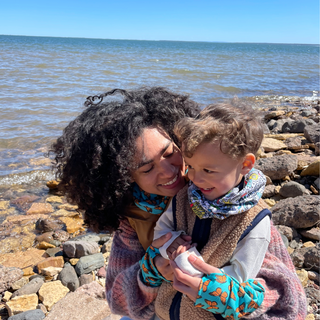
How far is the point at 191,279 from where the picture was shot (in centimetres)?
140

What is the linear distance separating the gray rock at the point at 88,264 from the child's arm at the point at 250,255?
252 centimetres

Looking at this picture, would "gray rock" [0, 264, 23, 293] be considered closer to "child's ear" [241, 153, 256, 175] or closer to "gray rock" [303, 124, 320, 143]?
"child's ear" [241, 153, 256, 175]

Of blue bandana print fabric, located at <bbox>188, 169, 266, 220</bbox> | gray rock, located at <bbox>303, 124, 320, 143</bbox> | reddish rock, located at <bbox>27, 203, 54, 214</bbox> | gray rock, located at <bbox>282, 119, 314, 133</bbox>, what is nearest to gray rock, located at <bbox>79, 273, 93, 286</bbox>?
reddish rock, located at <bbox>27, 203, 54, 214</bbox>

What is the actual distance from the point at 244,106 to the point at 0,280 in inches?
119

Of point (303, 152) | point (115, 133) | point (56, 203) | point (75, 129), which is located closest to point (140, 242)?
point (115, 133)

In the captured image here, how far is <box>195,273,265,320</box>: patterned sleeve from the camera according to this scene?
52.2 inches

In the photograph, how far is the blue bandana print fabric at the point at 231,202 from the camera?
1466mm

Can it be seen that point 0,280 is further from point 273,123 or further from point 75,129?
Answer: point 273,123

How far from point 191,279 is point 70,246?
2.82 m

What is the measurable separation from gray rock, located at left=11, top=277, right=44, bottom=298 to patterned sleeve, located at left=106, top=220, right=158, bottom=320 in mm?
1693

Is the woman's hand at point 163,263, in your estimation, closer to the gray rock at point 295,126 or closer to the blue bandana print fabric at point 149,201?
the blue bandana print fabric at point 149,201

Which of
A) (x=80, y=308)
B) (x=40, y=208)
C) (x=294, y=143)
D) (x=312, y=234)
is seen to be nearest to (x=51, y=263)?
(x=80, y=308)

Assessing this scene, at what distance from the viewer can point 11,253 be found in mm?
4102

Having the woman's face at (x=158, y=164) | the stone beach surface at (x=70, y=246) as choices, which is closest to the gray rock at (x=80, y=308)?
the stone beach surface at (x=70, y=246)
